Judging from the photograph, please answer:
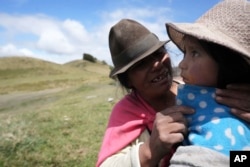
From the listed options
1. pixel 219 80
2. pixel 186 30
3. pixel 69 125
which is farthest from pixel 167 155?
pixel 69 125

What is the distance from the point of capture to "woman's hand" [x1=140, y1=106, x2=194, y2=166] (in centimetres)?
182

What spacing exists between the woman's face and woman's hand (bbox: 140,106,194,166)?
0.52 metres

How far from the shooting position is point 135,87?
2.57m

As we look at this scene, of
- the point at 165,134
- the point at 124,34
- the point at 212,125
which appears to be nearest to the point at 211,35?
the point at 212,125

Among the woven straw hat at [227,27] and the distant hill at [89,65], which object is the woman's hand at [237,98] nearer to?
the woven straw hat at [227,27]

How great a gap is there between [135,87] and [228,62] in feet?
3.19

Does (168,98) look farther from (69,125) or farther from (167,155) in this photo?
(69,125)

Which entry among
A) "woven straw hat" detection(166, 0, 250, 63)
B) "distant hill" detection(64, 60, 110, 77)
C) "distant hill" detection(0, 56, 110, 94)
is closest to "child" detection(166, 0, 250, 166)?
"woven straw hat" detection(166, 0, 250, 63)

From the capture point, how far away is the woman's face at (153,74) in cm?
246

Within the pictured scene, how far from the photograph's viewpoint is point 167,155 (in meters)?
2.04

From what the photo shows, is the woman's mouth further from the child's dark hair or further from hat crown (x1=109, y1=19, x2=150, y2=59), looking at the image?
the child's dark hair

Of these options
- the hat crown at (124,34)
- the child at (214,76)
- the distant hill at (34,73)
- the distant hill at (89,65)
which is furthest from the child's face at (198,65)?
the distant hill at (89,65)

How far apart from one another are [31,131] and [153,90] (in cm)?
586

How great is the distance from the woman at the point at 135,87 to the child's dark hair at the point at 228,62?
2.02ft
